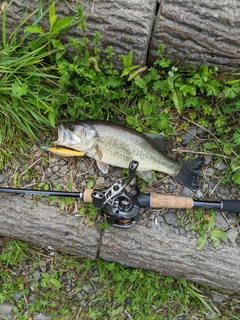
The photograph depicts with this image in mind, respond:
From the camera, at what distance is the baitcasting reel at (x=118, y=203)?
2996 mm

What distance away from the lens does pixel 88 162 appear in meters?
3.60

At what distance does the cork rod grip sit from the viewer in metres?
3.30

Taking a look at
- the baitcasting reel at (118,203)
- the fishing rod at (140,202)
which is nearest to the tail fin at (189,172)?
the fishing rod at (140,202)

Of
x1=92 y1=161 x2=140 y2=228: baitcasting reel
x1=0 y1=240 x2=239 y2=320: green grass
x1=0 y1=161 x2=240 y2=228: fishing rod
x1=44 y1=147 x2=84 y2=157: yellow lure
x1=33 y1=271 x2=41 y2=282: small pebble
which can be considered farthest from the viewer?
x1=33 y1=271 x2=41 y2=282: small pebble

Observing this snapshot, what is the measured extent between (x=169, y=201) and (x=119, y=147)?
27.8 inches

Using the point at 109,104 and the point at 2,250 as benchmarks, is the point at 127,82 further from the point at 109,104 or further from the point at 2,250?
the point at 2,250

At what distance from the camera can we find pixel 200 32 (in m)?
3.10

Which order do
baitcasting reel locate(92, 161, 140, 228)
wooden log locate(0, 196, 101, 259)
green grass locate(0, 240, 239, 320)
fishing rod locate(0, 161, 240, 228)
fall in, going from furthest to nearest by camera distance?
green grass locate(0, 240, 239, 320)
wooden log locate(0, 196, 101, 259)
fishing rod locate(0, 161, 240, 228)
baitcasting reel locate(92, 161, 140, 228)

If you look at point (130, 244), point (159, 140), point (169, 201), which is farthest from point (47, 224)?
point (159, 140)

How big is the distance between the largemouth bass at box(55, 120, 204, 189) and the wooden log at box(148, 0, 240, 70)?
0.83 meters

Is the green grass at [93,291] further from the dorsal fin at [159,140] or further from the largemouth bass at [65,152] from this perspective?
the dorsal fin at [159,140]

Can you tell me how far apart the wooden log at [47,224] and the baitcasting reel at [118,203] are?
40cm

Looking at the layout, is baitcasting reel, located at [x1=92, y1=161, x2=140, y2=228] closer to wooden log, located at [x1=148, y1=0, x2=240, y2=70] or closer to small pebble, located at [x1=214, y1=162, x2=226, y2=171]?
small pebble, located at [x1=214, y1=162, x2=226, y2=171]

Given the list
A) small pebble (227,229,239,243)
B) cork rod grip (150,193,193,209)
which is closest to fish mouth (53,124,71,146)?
cork rod grip (150,193,193,209)
